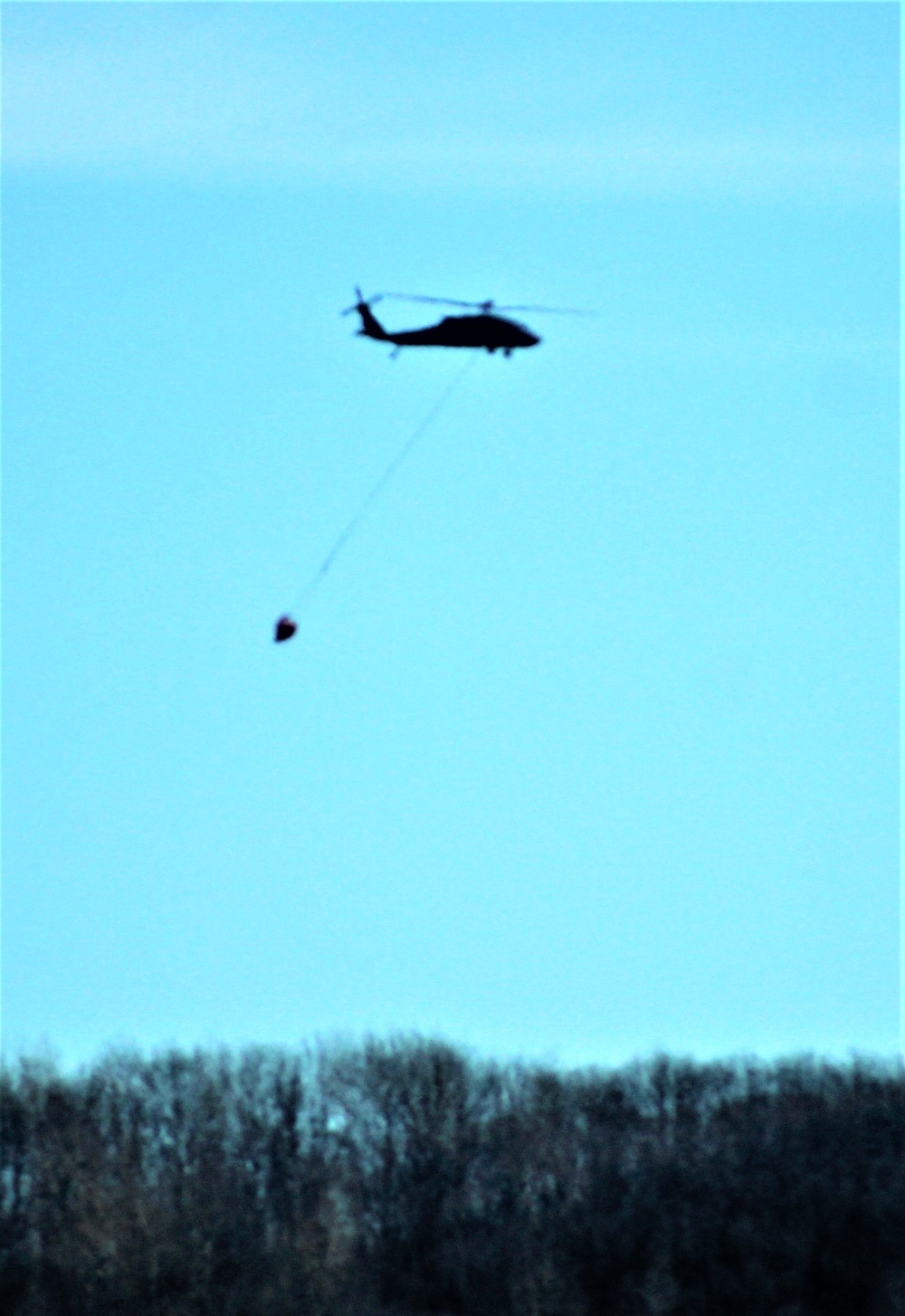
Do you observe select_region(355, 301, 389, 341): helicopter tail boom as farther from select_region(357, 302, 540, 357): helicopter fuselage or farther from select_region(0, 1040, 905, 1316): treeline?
select_region(0, 1040, 905, 1316): treeline

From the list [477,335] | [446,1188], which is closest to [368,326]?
[477,335]

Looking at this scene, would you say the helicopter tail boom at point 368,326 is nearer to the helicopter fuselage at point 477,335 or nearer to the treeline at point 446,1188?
the helicopter fuselage at point 477,335

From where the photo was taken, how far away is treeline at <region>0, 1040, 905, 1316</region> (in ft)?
263

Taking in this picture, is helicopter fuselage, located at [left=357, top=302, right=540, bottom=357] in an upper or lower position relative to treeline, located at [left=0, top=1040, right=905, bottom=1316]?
upper

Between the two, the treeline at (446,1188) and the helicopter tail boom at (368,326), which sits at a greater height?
the helicopter tail boom at (368,326)

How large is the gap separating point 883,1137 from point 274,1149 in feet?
63.6

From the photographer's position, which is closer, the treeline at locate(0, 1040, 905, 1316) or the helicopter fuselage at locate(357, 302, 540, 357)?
the helicopter fuselage at locate(357, 302, 540, 357)

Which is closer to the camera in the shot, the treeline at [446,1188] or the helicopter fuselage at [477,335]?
the helicopter fuselage at [477,335]

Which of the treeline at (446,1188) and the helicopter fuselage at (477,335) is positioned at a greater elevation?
the helicopter fuselage at (477,335)

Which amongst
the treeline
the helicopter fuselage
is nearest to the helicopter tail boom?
the helicopter fuselage

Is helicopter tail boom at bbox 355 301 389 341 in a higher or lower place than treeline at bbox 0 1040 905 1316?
higher

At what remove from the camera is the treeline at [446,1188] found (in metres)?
80.2

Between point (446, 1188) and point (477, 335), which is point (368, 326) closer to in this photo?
point (477, 335)

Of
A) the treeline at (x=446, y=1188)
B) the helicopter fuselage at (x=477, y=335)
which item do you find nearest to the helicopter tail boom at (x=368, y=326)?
the helicopter fuselage at (x=477, y=335)
